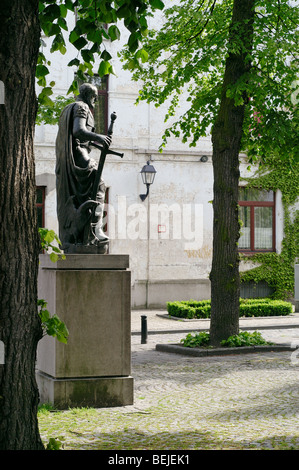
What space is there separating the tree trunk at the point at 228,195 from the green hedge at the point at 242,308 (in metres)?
7.43

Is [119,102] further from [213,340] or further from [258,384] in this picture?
[258,384]

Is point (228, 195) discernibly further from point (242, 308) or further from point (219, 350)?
point (242, 308)

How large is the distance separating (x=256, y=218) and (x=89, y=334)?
1844 centimetres

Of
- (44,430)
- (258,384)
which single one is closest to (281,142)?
(258,384)

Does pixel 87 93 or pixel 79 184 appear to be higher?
pixel 87 93

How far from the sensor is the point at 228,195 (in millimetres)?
13219

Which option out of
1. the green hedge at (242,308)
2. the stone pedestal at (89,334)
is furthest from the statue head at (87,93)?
the green hedge at (242,308)

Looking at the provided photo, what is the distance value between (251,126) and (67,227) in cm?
693

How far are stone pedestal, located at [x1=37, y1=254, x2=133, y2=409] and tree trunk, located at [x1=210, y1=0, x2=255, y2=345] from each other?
519cm

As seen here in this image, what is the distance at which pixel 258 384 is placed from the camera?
9516 mm

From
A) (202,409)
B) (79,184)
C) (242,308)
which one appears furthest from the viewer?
(242,308)

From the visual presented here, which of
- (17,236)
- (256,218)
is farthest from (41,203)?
(17,236)

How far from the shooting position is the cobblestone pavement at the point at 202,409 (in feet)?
20.4

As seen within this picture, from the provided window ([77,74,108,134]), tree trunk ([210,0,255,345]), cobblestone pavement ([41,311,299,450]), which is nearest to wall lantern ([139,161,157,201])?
window ([77,74,108,134])
